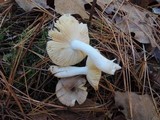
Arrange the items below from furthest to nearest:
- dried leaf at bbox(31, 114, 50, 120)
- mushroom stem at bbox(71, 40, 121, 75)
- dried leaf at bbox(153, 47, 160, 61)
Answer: dried leaf at bbox(153, 47, 160, 61) < dried leaf at bbox(31, 114, 50, 120) < mushroom stem at bbox(71, 40, 121, 75)

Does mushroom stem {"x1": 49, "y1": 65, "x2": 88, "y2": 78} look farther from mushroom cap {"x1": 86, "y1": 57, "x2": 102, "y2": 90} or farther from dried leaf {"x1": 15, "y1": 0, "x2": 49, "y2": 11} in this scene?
dried leaf {"x1": 15, "y1": 0, "x2": 49, "y2": 11}

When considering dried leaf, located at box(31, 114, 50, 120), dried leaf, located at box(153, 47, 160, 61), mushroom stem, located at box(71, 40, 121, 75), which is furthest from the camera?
dried leaf, located at box(153, 47, 160, 61)

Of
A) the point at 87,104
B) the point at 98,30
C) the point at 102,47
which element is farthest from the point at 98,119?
the point at 98,30

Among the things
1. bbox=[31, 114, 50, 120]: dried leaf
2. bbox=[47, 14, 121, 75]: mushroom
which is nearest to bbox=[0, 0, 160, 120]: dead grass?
bbox=[31, 114, 50, 120]: dried leaf

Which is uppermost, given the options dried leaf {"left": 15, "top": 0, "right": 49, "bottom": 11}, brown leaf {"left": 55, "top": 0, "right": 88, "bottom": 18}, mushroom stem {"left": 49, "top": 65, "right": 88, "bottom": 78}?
brown leaf {"left": 55, "top": 0, "right": 88, "bottom": 18}

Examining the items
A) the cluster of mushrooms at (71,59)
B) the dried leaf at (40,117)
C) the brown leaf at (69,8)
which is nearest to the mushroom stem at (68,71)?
the cluster of mushrooms at (71,59)

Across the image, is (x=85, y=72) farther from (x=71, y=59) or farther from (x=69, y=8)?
(x=69, y=8)
